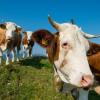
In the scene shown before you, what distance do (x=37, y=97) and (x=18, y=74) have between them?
11.8ft

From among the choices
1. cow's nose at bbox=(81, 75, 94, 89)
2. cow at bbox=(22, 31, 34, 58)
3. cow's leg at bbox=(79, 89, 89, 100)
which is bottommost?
cow's leg at bbox=(79, 89, 89, 100)

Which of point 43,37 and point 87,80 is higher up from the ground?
point 43,37

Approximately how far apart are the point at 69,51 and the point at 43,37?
1.28 meters

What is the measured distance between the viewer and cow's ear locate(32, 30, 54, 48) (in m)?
11.5

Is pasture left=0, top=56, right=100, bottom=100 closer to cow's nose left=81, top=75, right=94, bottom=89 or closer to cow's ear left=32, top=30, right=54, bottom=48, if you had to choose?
cow's ear left=32, top=30, right=54, bottom=48

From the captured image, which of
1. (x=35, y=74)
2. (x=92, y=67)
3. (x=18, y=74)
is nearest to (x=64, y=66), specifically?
(x=92, y=67)

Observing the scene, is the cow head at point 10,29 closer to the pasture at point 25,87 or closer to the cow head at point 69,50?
the pasture at point 25,87

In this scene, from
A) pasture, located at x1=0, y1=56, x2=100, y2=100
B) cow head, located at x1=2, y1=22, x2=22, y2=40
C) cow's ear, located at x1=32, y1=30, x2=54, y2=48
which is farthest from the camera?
cow head, located at x1=2, y1=22, x2=22, y2=40

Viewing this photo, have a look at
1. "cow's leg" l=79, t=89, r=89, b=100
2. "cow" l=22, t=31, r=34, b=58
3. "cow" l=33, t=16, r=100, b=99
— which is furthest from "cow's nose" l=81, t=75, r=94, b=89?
"cow" l=22, t=31, r=34, b=58

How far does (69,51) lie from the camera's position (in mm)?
10625

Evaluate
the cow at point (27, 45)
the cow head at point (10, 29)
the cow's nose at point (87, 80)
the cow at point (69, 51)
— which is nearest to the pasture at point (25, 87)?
the cow at point (69, 51)

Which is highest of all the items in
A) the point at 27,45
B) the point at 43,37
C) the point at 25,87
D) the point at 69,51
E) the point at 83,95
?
the point at 27,45

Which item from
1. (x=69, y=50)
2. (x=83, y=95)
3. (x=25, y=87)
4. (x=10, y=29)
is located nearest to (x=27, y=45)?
(x=10, y=29)

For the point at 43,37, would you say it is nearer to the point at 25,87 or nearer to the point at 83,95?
the point at 83,95
